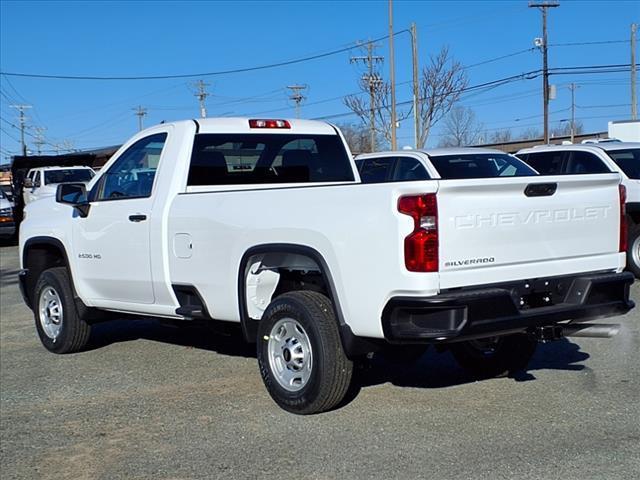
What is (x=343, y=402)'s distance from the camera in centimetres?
579

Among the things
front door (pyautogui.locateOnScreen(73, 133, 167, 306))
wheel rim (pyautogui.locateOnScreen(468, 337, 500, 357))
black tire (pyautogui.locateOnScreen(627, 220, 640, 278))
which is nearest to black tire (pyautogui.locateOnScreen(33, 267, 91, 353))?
front door (pyautogui.locateOnScreen(73, 133, 167, 306))

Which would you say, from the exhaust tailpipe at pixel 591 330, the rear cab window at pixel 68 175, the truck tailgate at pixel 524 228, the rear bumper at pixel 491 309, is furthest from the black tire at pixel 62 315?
the rear cab window at pixel 68 175

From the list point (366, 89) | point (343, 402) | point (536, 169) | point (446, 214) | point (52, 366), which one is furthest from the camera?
point (366, 89)

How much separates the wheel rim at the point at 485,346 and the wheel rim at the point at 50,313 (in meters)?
4.07

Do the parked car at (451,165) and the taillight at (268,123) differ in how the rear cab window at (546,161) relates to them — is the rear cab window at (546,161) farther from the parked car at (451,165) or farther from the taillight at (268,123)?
the taillight at (268,123)

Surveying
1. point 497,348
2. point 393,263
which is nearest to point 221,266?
point 393,263

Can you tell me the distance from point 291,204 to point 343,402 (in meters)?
1.48

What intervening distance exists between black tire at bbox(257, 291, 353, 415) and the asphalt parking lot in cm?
15

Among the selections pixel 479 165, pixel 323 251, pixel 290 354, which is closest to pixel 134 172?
pixel 290 354

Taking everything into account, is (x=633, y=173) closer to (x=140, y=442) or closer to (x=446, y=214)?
(x=446, y=214)

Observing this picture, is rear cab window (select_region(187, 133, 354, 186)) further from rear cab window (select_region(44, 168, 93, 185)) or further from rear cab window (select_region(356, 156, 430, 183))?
rear cab window (select_region(44, 168, 93, 185))

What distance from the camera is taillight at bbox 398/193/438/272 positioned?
4652 millimetres

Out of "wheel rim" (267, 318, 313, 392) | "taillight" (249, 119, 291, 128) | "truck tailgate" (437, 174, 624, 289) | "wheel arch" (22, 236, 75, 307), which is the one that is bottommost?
"wheel rim" (267, 318, 313, 392)

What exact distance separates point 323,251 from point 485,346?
1762 mm
